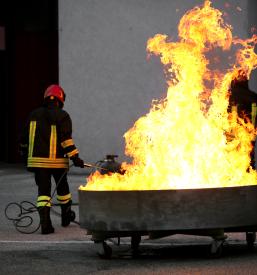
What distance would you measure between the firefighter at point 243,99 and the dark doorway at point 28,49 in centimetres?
1026

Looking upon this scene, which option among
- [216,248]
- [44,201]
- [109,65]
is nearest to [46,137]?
[44,201]

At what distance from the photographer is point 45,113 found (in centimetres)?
1184

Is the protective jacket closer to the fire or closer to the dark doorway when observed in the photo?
the fire

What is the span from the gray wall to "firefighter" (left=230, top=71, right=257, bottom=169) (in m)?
6.84

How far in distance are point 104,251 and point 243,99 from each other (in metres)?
5.28

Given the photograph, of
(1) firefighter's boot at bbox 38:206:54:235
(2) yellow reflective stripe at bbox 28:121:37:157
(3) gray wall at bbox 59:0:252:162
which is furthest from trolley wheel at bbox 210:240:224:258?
(3) gray wall at bbox 59:0:252:162

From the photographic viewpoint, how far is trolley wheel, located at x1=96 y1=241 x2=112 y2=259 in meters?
9.54

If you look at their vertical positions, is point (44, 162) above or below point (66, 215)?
above

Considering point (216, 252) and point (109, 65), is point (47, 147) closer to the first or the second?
point (216, 252)

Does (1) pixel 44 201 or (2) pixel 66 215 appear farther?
(2) pixel 66 215

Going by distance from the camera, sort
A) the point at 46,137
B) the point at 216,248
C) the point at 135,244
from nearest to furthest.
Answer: the point at 216,248 < the point at 135,244 < the point at 46,137

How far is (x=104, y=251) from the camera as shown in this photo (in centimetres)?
955

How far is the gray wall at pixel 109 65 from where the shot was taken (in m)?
21.2

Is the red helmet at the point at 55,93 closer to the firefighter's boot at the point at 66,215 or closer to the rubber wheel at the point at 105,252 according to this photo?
the firefighter's boot at the point at 66,215
